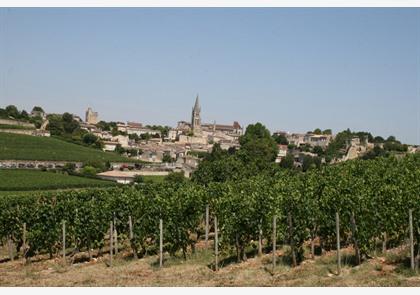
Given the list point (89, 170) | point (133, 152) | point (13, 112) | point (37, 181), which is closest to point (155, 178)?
point (89, 170)

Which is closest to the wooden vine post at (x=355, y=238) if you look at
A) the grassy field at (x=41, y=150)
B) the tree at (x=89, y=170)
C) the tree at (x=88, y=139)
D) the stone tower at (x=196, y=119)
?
the tree at (x=89, y=170)

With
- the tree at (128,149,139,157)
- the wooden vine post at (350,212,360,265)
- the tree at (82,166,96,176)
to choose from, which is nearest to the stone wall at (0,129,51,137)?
the tree at (128,149,139,157)

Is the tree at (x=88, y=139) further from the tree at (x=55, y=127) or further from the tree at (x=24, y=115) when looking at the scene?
the tree at (x=24, y=115)

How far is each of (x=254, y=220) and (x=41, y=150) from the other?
264 feet

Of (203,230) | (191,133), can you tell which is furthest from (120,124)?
(203,230)

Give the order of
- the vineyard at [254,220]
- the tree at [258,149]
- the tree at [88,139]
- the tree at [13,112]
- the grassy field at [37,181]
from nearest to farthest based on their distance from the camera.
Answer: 1. the vineyard at [254,220]
2. the tree at [258,149]
3. the grassy field at [37,181]
4. the tree at [88,139]
5. the tree at [13,112]

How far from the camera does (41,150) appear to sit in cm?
9012

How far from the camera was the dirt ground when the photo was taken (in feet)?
35.1

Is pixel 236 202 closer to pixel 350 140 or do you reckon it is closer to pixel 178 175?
pixel 178 175

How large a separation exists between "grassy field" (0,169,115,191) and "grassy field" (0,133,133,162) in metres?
12.5

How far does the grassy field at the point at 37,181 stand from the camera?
2251 inches

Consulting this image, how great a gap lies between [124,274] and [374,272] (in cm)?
620

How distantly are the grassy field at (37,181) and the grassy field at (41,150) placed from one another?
1251 centimetres

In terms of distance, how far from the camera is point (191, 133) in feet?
560
